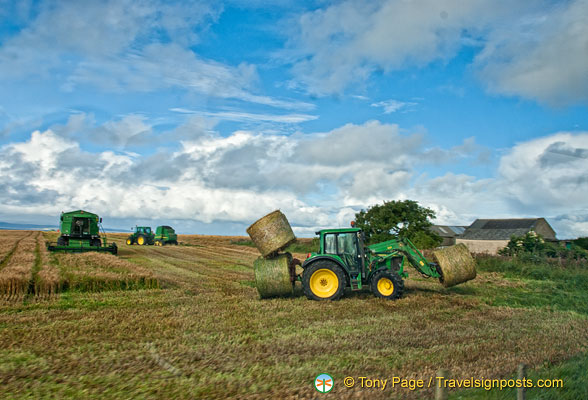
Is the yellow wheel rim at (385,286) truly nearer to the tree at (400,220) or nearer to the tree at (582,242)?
the tree at (400,220)

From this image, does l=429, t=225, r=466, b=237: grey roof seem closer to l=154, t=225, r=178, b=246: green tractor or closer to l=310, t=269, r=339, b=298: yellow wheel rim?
l=154, t=225, r=178, b=246: green tractor

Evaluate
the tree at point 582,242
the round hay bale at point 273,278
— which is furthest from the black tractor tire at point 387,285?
the tree at point 582,242

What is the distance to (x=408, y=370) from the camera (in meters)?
5.79

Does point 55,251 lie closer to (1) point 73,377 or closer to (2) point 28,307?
(2) point 28,307

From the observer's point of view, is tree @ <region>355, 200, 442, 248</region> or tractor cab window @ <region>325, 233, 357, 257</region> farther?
tree @ <region>355, 200, 442, 248</region>

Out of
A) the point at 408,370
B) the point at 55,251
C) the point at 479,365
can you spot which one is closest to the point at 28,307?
the point at 408,370

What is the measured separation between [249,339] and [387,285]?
539 cm

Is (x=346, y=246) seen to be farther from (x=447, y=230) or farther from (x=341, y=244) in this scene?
(x=447, y=230)

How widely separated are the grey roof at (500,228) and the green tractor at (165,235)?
3643 centimetres

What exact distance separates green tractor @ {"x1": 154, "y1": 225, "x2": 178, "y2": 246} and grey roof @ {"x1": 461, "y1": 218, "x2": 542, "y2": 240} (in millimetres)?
36429

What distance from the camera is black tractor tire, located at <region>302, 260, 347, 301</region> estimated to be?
11336mm

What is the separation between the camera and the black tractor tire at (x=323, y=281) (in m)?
11.3

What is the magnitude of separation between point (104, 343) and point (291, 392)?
3.47m

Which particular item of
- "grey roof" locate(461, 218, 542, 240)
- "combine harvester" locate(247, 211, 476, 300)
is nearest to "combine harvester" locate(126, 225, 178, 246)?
"combine harvester" locate(247, 211, 476, 300)
